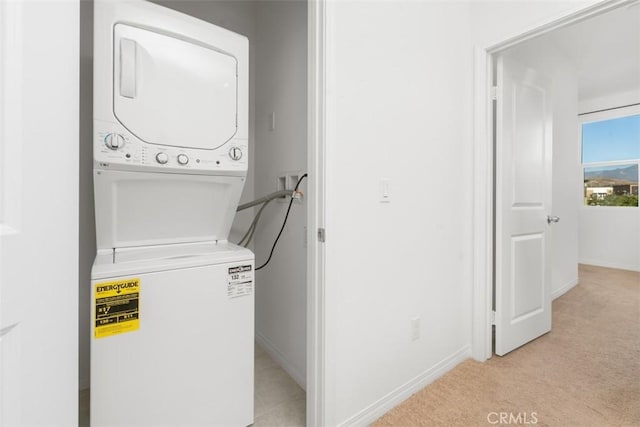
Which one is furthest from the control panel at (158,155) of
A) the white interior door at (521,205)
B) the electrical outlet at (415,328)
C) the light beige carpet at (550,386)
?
the white interior door at (521,205)

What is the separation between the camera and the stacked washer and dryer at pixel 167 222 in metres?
1.07

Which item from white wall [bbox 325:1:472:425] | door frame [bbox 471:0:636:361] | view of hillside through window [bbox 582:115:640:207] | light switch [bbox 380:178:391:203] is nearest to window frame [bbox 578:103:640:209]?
view of hillside through window [bbox 582:115:640:207]

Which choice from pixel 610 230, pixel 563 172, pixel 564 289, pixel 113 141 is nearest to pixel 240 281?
pixel 113 141

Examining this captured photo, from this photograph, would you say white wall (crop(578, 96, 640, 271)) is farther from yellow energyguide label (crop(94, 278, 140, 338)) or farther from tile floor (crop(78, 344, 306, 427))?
yellow energyguide label (crop(94, 278, 140, 338))

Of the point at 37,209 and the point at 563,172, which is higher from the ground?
the point at 563,172

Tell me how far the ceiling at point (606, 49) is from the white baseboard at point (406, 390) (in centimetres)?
219

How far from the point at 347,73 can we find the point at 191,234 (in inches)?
39.7

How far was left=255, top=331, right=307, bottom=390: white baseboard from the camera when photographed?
5.70 feet

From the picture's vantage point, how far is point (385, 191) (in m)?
1.48

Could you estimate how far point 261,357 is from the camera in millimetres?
2057

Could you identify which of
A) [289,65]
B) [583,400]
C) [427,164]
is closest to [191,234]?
[289,65]

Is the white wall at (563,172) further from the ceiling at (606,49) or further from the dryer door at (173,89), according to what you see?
the dryer door at (173,89)

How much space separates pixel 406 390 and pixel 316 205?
111cm

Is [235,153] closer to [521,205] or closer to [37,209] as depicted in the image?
[37,209]
